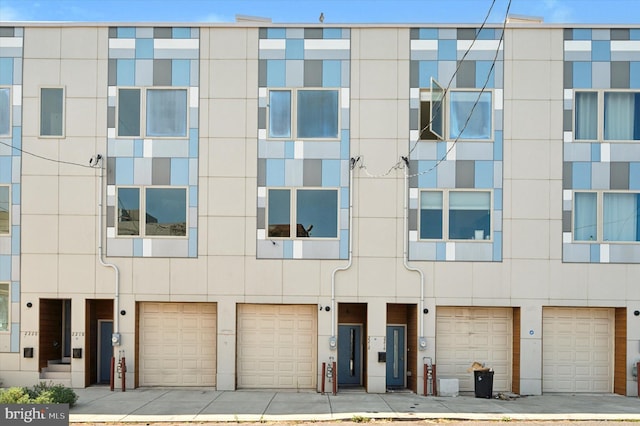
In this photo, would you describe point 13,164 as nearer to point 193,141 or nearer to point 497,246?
point 193,141

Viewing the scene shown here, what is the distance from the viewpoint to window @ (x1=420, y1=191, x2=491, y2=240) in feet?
57.3

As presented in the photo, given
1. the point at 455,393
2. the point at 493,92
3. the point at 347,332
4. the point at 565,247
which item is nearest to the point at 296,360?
the point at 347,332

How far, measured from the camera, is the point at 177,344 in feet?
58.6

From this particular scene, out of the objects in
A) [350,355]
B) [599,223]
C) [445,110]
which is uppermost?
[445,110]

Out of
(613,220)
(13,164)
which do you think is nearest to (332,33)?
(613,220)

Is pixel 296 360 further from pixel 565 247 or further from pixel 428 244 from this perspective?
pixel 565 247

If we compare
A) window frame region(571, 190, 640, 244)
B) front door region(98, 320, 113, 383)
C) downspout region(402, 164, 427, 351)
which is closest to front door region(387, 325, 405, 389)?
downspout region(402, 164, 427, 351)

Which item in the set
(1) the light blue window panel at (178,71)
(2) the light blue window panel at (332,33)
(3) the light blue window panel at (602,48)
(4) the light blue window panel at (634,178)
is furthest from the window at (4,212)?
(4) the light blue window panel at (634,178)

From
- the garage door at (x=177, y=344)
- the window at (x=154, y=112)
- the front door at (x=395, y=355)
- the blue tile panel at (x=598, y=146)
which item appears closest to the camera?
the blue tile panel at (x=598, y=146)

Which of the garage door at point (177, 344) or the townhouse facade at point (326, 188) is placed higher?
the townhouse facade at point (326, 188)

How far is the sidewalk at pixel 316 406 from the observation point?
13.9 meters

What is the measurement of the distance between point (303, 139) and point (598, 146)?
27.1 ft

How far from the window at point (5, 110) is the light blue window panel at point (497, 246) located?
14120 mm

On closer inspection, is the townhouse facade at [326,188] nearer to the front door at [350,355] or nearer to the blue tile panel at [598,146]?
the blue tile panel at [598,146]
